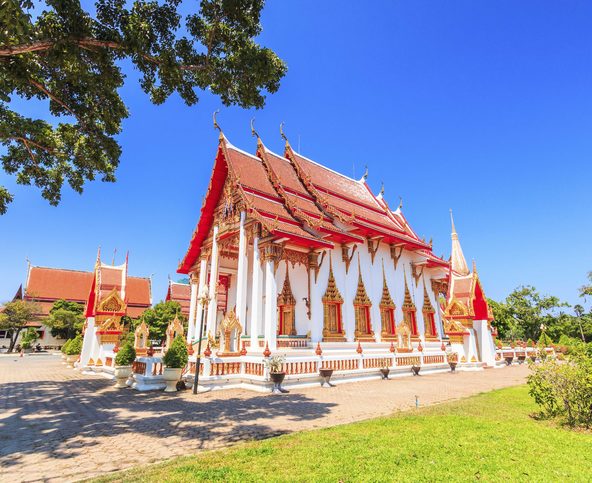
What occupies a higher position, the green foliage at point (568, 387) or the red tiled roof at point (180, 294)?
the red tiled roof at point (180, 294)

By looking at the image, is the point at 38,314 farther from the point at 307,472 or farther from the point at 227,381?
the point at 307,472

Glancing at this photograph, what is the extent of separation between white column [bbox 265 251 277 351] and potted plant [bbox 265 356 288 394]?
4.02 feet

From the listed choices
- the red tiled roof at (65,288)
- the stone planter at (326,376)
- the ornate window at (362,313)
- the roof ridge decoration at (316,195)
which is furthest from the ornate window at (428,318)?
the red tiled roof at (65,288)

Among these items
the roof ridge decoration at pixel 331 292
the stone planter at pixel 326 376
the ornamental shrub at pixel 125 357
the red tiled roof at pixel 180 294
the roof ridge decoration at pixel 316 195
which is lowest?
the stone planter at pixel 326 376

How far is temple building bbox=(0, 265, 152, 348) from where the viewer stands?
35688mm

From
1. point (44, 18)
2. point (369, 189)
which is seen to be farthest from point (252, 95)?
point (369, 189)

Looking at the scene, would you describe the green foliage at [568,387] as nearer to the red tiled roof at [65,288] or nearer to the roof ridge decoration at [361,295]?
the roof ridge decoration at [361,295]

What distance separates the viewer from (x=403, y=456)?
12.1 ft

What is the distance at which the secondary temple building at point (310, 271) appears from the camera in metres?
11.9

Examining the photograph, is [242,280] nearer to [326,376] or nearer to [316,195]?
[326,376]

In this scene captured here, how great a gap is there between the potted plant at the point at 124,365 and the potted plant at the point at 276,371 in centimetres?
406

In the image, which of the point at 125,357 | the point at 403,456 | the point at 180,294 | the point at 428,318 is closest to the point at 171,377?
the point at 125,357

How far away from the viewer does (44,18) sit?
18.1 feet

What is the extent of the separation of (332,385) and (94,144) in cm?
888
